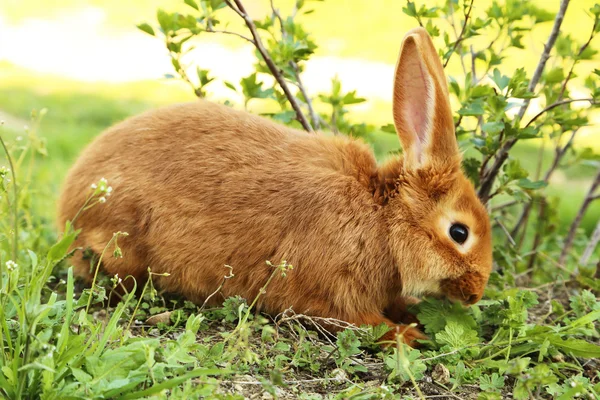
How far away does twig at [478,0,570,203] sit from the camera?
3818 millimetres

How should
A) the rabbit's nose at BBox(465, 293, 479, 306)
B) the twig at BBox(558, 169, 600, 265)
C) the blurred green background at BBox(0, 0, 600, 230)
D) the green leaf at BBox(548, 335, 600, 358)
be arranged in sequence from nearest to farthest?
the green leaf at BBox(548, 335, 600, 358)
the rabbit's nose at BBox(465, 293, 479, 306)
the twig at BBox(558, 169, 600, 265)
the blurred green background at BBox(0, 0, 600, 230)

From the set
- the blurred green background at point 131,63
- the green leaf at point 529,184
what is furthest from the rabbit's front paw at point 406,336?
the blurred green background at point 131,63

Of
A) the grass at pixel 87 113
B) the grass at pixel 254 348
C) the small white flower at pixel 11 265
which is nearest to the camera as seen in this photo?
the grass at pixel 254 348

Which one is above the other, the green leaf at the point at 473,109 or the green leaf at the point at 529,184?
the green leaf at the point at 473,109

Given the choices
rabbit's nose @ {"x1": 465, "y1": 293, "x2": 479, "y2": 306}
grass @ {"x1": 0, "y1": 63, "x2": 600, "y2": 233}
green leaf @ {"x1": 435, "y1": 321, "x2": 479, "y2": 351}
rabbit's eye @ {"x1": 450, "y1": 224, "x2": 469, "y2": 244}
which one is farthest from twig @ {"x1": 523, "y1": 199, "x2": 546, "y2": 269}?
grass @ {"x1": 0, "y1": 63, "x2": 600, "y2": 233}

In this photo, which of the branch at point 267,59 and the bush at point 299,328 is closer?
the bush at point 299,328

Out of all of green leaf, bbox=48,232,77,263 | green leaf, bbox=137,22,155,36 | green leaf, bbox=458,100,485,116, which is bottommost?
green leaf, bbox=48,232,77,263

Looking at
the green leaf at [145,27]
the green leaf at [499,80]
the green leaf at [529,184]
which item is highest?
the green leaf at [499,80]

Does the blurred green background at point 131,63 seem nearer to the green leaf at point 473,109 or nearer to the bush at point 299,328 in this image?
the bush at point 299,328

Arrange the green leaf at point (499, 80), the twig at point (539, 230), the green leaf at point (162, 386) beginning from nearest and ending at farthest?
the green leaf at point (162, 386)
the green leaf at point (499, 80)
the twig at point (539, 230)

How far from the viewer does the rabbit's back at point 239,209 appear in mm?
3275

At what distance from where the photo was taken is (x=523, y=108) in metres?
4.08

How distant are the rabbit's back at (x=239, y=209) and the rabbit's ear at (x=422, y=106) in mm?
258

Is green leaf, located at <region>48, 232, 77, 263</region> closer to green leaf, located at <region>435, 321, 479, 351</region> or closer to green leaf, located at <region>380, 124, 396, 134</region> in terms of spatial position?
green leaf, located at <region>435, 321, 479, 351</region>
